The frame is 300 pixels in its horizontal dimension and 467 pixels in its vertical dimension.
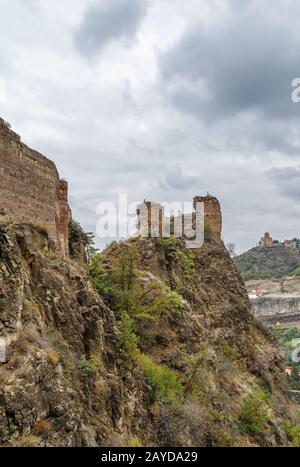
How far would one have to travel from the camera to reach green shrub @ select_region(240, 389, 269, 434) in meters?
22.6

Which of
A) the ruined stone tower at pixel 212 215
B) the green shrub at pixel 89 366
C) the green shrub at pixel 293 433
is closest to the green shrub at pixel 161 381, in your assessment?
the green shrub at pixel 89 366

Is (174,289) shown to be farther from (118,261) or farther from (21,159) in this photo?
(21,159)

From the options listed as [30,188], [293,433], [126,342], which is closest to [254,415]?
[293,433]

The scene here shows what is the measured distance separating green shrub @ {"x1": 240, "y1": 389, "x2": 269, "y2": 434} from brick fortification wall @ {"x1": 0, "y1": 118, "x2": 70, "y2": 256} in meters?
12.3

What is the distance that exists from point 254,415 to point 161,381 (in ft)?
21.8

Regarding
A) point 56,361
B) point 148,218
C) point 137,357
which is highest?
point 148,218

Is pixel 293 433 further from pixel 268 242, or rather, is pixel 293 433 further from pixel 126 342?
pixel 268 242

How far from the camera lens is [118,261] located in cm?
2391

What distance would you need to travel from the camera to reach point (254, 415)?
22.9 m

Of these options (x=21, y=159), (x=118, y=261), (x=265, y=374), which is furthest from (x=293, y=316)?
(x=21, y=159)

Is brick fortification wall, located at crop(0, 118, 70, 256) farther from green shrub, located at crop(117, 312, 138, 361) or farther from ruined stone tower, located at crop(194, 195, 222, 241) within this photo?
ruined stone tower, located at crop(194, 195, 222, 241)

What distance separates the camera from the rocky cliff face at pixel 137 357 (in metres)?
11.6

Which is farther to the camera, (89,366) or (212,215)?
(212,215)

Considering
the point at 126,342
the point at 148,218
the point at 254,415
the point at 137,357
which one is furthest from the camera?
the point at 148,218
